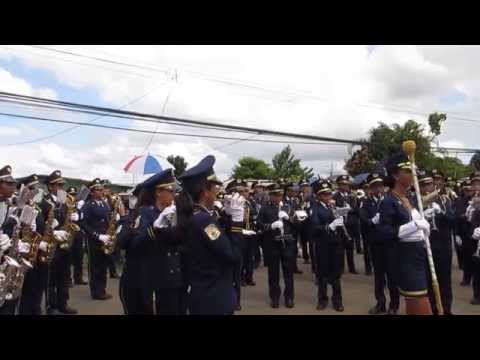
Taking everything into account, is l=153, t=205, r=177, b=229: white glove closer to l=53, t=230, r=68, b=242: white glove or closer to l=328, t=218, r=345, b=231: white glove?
l=53, t=230, r=68, b=242: white glove

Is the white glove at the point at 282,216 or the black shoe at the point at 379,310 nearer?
the black shoe at the point at 379,310

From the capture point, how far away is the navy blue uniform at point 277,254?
7.98 meters

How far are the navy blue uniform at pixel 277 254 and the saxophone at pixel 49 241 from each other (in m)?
3.45

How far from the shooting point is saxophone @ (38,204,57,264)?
6371mm

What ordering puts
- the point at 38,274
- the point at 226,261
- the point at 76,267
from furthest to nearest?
1. the point at 76,267
2. the point at 38,274
3. the point at 226,261

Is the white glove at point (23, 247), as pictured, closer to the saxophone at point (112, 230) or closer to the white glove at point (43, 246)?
the white glove at point (43, 246)

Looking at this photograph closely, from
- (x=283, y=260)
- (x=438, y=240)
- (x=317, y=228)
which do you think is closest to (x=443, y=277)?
(x=438, y=240)

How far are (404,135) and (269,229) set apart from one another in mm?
24060

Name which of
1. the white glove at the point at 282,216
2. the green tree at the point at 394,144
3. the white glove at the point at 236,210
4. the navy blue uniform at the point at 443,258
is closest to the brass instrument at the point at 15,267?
the white glove at the point at 236,210

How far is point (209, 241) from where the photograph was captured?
11.4ft

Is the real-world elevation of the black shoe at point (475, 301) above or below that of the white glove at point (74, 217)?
below

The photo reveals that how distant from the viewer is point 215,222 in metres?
3.56

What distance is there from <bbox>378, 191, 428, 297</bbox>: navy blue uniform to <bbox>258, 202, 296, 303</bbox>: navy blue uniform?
3.45 m

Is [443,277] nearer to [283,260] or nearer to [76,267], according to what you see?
[283,260]
